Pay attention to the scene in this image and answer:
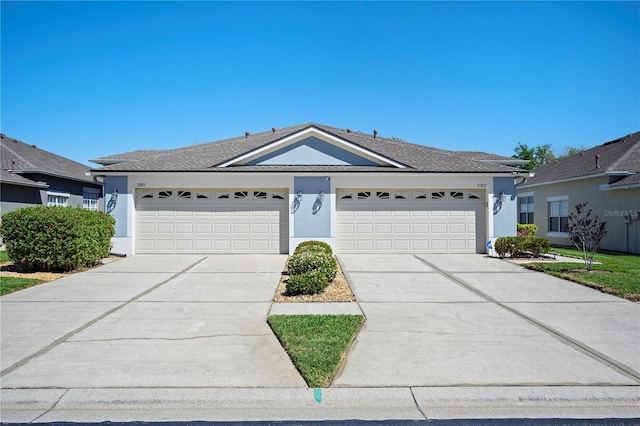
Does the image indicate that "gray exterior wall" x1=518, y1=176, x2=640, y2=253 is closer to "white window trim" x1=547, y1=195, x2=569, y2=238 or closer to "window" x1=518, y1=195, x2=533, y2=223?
"white window trim" x1=547, y1=195, x2=569, y2=238

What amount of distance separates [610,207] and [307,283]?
15.4 meters

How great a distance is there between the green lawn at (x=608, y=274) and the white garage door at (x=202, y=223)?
8.72 meters

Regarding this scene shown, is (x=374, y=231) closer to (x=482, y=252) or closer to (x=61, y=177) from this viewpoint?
(x=482, y=252)

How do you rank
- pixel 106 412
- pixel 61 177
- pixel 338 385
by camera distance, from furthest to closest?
pixel 61 177
pixel 338 385
pixel 106 412

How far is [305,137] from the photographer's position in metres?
15.5

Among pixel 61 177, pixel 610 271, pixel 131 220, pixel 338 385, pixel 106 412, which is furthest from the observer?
pixel 61 177

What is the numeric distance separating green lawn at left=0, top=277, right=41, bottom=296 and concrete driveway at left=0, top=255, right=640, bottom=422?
36 cm

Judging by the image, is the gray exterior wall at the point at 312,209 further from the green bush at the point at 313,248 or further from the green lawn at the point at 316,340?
the green lawn at the point at 316,340

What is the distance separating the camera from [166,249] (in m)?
14.9

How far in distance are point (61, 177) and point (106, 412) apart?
65.6 ft

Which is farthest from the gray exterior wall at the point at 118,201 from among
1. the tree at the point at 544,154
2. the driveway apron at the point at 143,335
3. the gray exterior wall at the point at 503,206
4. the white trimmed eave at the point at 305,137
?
the tree at the point at 544,154

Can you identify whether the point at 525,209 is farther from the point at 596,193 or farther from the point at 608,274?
the point at 608,274

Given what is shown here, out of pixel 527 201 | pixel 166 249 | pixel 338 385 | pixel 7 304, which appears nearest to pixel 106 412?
pixel 338 385

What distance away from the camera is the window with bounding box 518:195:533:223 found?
75.7 ft
